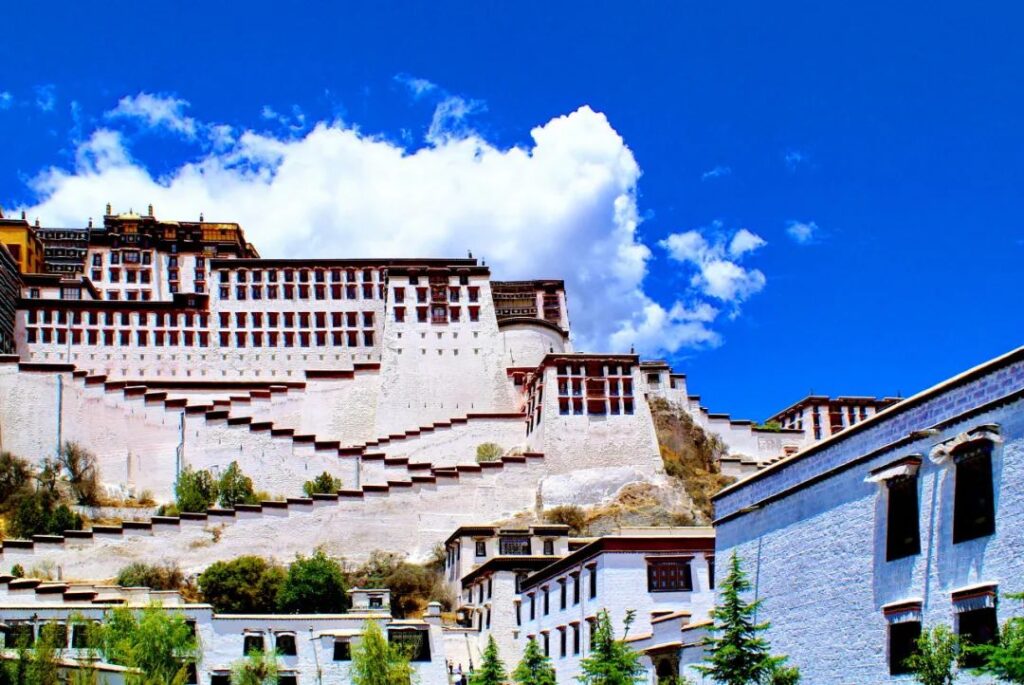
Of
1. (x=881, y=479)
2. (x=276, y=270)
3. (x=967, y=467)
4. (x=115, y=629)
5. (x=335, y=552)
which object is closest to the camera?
(x=967, y=467)

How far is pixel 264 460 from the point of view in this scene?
55438 mm

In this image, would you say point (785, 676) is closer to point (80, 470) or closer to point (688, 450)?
point (688, 450)

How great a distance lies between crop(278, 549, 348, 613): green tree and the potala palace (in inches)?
161

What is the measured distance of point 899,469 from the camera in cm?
1522

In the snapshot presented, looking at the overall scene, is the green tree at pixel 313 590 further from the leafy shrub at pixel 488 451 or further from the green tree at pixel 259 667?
the leafy shrub at pixel 488 451

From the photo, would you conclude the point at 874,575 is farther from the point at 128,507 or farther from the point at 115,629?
the point at 128,507

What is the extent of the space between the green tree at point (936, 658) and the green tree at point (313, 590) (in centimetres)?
3035

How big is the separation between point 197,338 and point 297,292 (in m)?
5.89

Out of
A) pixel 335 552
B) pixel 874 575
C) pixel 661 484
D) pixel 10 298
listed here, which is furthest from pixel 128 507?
pixel 874 575

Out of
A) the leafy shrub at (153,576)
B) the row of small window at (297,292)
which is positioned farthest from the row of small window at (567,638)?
the row of small window at (297,292)

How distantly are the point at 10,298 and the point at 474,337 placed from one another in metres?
23.9

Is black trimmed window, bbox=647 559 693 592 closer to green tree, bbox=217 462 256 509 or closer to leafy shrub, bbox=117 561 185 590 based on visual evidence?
leafy shrub, bbox=117 561 185 590

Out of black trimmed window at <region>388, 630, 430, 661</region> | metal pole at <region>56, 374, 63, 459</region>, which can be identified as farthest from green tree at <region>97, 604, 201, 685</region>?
metal pole at <region>56, 374, 63, 459</region>

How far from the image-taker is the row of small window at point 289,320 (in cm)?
6769
